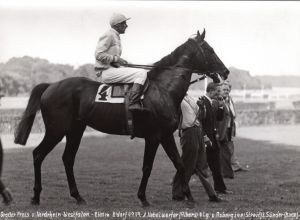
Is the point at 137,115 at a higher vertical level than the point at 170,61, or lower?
lower

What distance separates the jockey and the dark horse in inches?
9.0

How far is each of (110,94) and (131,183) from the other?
2.83 metres

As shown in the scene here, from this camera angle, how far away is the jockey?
771 centimetres

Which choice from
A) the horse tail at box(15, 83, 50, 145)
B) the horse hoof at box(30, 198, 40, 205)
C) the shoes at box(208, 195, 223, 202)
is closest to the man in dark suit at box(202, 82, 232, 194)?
the shoes at box(208, 195, 223, 202)

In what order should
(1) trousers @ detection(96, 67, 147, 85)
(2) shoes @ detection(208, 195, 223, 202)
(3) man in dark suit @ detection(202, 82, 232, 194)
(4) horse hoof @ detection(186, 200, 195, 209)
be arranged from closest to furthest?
(4) horse hoof @ detection(186, 200, 195, 209) → (1) trousers @ detection(96, 67, 147, 85) → (2) shoes @ detection(208, 195, 223, 202) → (3) man in dark suit @ detection(202, 82, 232, 194)

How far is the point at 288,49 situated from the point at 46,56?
381 inches

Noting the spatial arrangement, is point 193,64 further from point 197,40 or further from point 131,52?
point 131,52

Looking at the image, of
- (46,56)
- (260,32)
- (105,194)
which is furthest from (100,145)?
(105,194)

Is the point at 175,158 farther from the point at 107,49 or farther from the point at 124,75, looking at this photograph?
the point at 107,49

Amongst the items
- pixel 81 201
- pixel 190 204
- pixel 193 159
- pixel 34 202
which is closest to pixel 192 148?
pixel 193 159

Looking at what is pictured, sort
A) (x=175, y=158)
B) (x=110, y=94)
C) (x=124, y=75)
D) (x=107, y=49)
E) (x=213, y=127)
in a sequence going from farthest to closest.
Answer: (x=213, y=127) < (x=107, y=49) < (x=110, y=94) < (x=124, y=75) < (x=175, y=158)

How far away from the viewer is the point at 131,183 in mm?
10266

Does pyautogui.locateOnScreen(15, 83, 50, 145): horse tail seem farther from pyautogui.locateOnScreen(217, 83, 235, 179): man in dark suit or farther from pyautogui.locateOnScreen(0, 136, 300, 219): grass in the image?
pyautogui.locateOnScreen(217, 83, 235, 179): man in dark suit

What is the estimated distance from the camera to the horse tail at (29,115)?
8281mm
